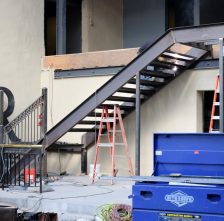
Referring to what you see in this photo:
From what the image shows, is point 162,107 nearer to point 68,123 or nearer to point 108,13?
point 68,123

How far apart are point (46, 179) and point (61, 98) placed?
2.86 metres

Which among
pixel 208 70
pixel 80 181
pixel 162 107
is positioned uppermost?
pixel 208 70

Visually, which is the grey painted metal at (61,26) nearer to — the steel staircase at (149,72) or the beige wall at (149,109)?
the beige wall at (149,109)

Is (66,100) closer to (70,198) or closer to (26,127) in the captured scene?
(26,127)

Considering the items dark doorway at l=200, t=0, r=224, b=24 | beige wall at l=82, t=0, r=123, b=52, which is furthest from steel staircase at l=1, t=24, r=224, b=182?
dark doorway at l=200, t=0, r=224, b=24

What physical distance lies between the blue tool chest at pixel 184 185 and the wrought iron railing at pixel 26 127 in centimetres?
570

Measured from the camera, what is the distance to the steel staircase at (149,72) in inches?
389

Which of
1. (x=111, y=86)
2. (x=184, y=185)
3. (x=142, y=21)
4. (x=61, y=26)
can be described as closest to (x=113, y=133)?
(x=111, y=86)

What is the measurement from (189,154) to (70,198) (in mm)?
3281

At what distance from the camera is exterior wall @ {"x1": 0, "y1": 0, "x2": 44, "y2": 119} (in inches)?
541

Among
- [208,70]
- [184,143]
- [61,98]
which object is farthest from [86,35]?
[184,143]

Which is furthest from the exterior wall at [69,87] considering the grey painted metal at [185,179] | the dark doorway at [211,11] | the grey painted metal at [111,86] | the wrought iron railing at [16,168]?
the grey painted metal at [185,179]

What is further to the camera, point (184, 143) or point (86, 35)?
point (86, 35)

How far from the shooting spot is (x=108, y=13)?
16422 mm
